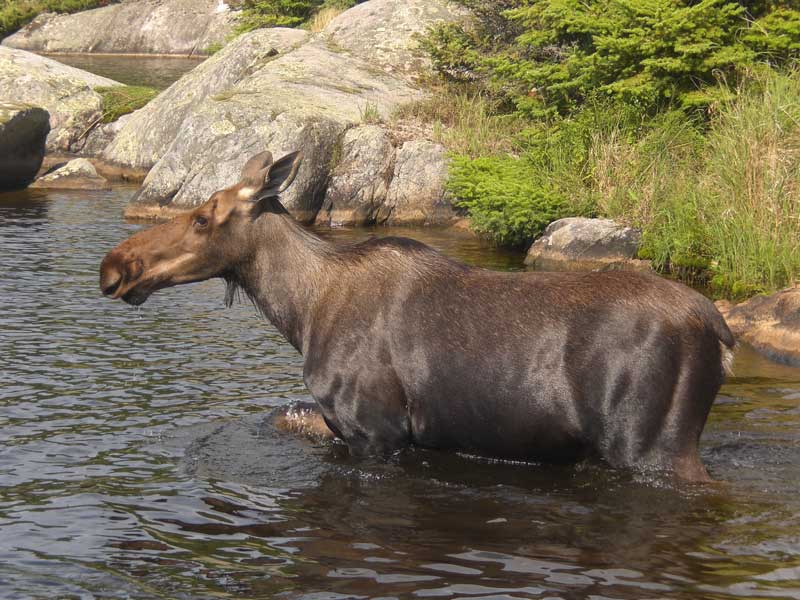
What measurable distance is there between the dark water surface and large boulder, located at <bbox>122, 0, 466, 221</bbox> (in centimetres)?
1498

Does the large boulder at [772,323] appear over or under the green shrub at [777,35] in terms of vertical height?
under

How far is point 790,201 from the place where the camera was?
13266mm

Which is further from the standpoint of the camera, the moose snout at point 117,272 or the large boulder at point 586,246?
the large boulder at point 586,246

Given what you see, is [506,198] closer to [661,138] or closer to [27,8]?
[661,138]

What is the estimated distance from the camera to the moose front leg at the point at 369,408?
7.93 metres

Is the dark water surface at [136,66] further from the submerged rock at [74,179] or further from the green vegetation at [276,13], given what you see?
the submerged rock at [74,179]

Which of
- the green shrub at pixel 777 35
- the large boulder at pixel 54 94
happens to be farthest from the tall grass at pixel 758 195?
the large boulder at pixel 54 94

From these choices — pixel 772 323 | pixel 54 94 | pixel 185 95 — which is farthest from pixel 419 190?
pixel 54 94

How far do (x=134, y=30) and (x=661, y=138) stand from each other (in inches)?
1744

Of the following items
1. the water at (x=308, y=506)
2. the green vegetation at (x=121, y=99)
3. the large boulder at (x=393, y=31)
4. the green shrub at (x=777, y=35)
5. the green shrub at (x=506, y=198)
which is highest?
the large boulder at (x=393, y=31)

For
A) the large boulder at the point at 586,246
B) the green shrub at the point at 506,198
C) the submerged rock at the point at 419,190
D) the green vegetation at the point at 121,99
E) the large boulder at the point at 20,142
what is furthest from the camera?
the green vegetation at the point at 121,99

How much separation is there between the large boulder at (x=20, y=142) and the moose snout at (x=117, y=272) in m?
16.1

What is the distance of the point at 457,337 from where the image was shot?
309 inches

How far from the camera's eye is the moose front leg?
7.93 m
